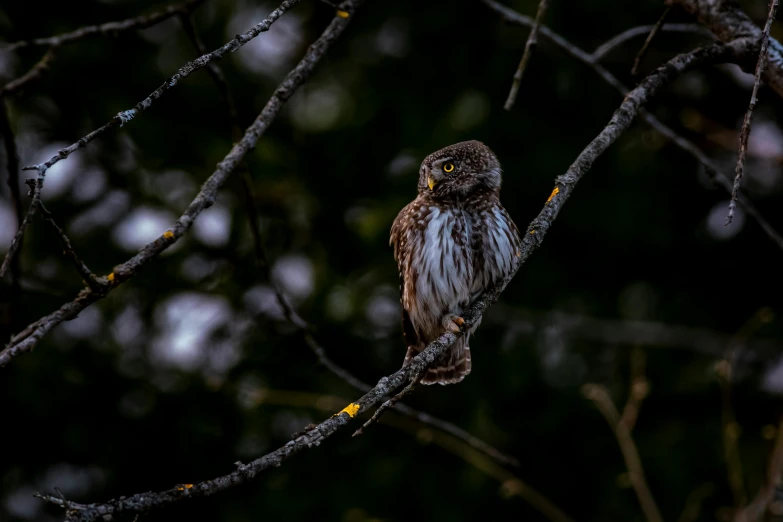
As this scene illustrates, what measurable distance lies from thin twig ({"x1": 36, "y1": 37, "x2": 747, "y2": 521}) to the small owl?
1.18 meters

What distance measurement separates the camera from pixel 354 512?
6.09 metres

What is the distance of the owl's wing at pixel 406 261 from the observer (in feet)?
15.7

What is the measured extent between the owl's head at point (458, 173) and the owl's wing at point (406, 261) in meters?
0.24

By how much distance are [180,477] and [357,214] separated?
2.53 metres

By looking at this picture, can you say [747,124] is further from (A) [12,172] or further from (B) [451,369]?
(B) [451,369]

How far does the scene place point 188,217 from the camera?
7.43ft

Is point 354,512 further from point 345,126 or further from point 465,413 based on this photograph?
point 345,126

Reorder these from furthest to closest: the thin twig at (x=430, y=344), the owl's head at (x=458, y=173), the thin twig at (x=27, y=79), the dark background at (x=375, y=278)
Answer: the dark background at (x=375, y=278) → the owl's head at (x=458, y=173) → the thin twig at (x=27, y=79) → the thin twig at (x=430, y=344)

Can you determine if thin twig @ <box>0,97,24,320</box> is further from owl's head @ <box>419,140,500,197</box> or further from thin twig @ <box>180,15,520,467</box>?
owl's head @ <box>419,140,500,197</box>

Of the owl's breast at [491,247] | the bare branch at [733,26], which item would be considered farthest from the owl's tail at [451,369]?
the bare branch at [733,26]

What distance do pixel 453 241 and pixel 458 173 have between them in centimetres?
39

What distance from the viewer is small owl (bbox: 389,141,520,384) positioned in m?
4.46

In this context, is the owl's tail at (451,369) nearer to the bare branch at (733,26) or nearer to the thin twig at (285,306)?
the thin twig at (285,306)

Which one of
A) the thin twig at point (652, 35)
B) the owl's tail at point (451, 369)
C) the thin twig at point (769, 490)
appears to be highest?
the thin twig at point (652, 35)
